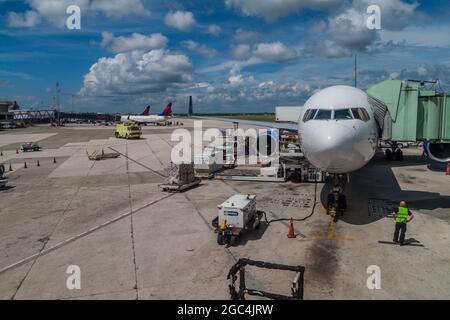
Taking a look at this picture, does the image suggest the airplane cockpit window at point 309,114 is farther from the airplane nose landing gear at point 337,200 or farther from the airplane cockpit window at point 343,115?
the airplane nose landing gear at point 337,200

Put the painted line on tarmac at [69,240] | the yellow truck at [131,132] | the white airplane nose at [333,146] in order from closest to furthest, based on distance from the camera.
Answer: the painted line on tarmac at [69,240], the white airplane nose at [333,146], the yellow truck at [131,132]

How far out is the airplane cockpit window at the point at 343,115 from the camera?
13.3m

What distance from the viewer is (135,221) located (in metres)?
15.8

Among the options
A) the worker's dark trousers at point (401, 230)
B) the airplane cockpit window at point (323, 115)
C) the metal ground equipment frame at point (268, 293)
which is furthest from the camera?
the airplane cockpit window at point (323, 115)

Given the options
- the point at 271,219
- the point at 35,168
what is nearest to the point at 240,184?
the point at 271,219

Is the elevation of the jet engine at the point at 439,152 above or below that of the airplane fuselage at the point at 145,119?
below

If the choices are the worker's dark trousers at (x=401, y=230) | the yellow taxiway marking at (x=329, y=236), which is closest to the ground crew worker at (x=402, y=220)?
the worker's dark trousers at (x=401, y=230)

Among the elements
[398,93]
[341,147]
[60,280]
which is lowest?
[60,280]

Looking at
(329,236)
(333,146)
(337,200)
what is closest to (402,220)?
(329,236)

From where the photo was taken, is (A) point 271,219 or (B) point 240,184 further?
(B) point 240,184

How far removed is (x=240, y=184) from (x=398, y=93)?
35.6ft

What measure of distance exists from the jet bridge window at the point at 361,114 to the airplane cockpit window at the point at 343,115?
0.83 ft

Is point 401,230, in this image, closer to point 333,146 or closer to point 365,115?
point 333,146
